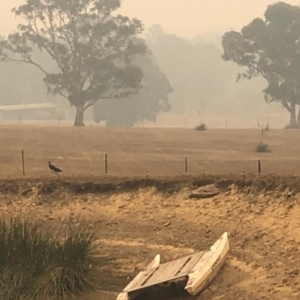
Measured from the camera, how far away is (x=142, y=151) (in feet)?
105

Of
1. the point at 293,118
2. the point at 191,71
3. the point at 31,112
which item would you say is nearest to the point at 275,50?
the point at 293,118

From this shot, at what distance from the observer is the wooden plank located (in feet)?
32.8

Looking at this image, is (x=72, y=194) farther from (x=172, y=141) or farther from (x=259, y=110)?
(x=259, y=110)

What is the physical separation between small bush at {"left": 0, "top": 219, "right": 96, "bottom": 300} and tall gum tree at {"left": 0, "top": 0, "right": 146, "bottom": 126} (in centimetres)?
4085

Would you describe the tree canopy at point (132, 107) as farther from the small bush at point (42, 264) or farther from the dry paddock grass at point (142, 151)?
the small bush at point (42, 264)

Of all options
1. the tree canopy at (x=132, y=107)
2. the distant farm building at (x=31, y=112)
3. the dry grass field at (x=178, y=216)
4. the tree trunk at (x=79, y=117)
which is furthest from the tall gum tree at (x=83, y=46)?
the distant farm building at (x=31, y=112)

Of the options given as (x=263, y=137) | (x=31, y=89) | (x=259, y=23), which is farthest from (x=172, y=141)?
(x=31, y=89)

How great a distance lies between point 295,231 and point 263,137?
28193 mm

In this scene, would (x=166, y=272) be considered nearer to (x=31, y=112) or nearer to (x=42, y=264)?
(x=42, y=264)

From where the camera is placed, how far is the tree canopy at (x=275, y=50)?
5478cm

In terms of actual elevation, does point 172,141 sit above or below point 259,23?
below

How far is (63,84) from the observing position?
5316cm

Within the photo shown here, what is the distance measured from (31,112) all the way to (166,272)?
287ft

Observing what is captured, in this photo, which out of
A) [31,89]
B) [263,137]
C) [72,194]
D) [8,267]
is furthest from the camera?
[31,89]
